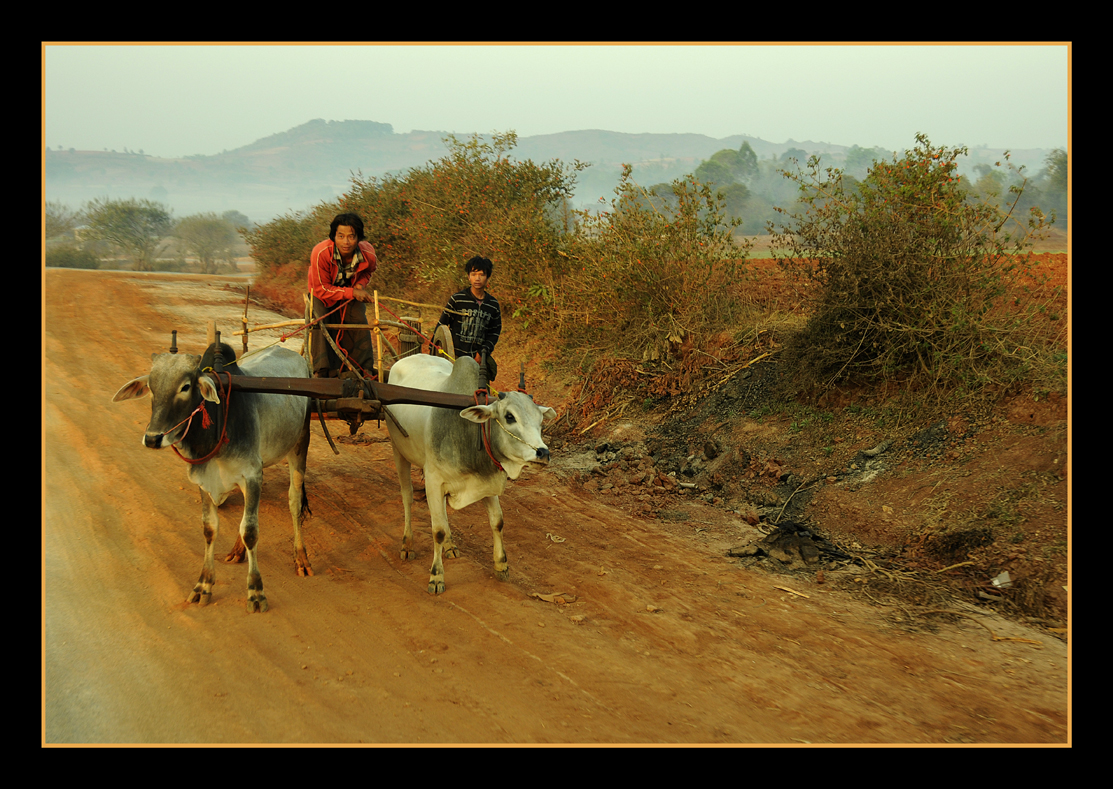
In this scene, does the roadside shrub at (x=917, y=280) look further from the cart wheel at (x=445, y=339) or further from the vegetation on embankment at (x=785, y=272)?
the cart wheel at (x=445, y=339)

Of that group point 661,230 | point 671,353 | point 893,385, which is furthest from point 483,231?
point 893,385

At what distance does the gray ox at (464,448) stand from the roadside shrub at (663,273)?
466 centimetres

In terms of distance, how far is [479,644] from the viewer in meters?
4.32

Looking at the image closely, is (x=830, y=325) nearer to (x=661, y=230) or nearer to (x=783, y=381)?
(x=783, y=381)

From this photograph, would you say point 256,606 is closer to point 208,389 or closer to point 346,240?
point 208,389

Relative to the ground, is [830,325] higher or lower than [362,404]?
higher

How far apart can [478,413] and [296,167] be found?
198045 mm

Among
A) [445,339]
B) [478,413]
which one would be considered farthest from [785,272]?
[478,413]

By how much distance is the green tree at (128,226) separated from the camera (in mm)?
34031

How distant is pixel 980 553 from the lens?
17.2 feet

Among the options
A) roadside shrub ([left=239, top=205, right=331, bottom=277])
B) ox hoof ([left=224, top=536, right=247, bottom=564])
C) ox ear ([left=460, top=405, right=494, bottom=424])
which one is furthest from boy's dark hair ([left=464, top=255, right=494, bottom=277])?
roadside shrub ([left=239, top=205, right=331, bottom=277])

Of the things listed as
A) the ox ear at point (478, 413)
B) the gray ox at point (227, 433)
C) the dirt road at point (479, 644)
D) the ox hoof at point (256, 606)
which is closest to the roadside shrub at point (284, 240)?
the dirt road at point (479, 644)

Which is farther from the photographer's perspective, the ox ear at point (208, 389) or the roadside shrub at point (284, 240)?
the roadside shrub at point (284, 240)

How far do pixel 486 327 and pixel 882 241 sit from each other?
4.30 meters
